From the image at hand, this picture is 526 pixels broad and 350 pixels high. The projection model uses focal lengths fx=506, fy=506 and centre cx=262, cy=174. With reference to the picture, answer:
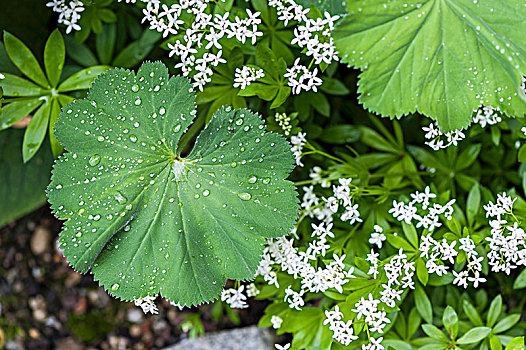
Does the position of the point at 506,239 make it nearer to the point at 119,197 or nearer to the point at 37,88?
the point at 119,197

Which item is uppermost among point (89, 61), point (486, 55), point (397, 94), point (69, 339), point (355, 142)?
point (486, 55)

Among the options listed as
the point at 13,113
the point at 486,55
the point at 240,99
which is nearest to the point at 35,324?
the point at 13,113

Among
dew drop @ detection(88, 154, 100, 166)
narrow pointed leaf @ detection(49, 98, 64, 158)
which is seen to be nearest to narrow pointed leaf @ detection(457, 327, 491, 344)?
dew drop @ detection(88, 154, 100, 166)

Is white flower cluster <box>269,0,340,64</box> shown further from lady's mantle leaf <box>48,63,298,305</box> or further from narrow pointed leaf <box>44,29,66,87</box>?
narrow pointed leaf <box>44,29,66,87</box>

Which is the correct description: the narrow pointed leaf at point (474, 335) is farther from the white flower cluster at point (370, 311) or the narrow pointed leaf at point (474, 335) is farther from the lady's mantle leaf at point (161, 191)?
the lady's mantle leaf at point (161, 191)

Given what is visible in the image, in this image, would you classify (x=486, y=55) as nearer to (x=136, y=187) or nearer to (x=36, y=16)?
(x=136, y=187)

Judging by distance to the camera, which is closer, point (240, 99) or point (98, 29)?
point (240, 99)

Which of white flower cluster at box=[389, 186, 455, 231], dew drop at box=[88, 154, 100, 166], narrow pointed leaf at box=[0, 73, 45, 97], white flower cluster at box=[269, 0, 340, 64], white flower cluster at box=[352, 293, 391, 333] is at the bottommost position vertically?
white flower cluster at box=[352, 293, 391, 333]

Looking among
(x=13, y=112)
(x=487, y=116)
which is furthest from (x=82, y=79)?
(x=487, y=116)
